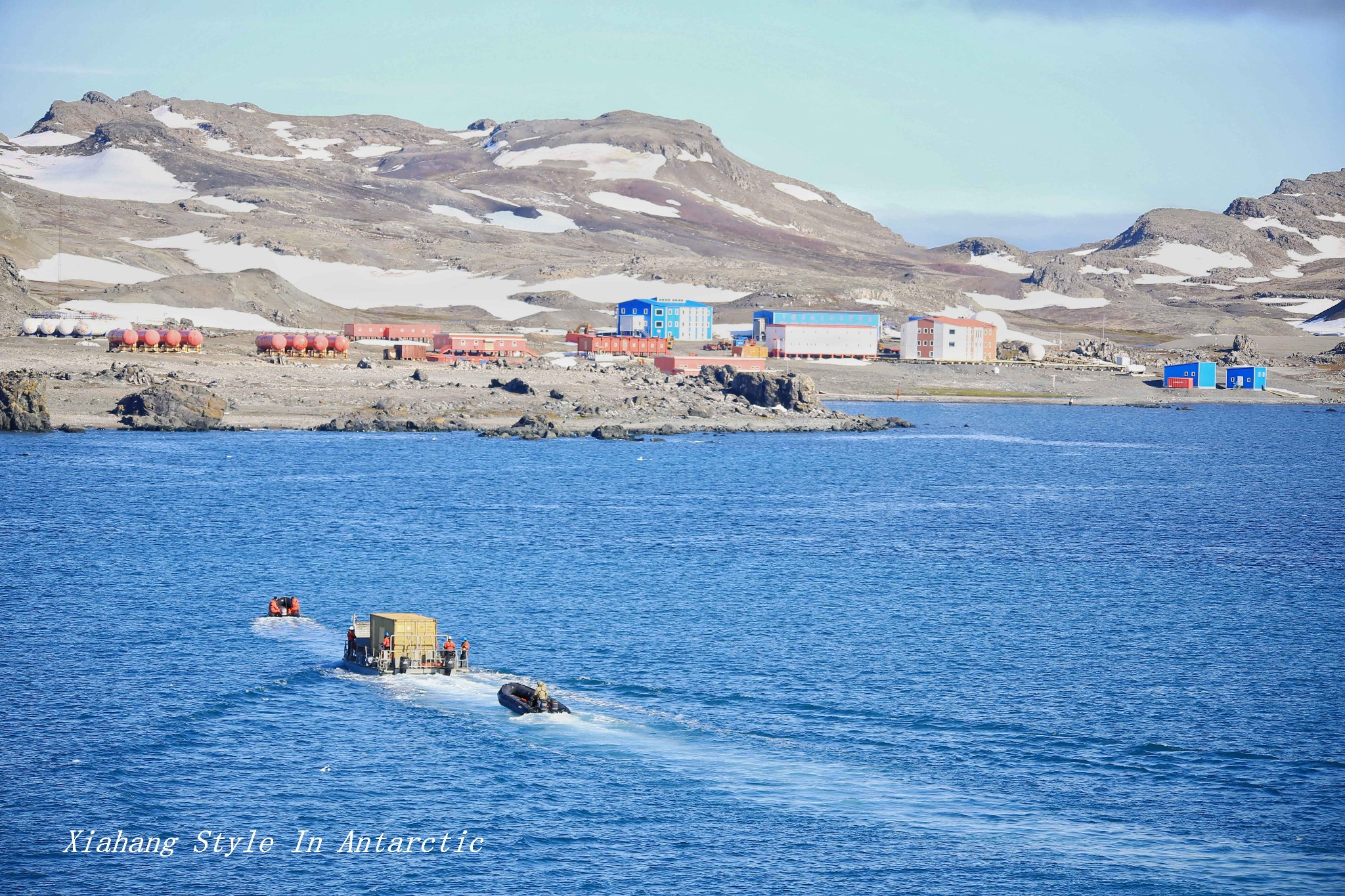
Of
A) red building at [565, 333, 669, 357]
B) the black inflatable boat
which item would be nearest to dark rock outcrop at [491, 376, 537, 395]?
red building at [565, 333, 669, 357]

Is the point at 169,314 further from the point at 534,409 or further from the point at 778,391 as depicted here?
the point at 778,391

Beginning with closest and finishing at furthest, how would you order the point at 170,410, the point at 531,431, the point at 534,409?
the point at 170,410
the point at 531,431
the point at 534,409

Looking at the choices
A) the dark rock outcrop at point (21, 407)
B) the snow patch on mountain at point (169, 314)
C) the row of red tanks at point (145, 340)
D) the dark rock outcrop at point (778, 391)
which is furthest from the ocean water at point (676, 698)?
the snow patch on mountain at point (169, 314)

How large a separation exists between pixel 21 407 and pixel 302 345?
46.6m

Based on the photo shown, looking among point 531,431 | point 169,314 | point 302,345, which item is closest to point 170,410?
point 531,431

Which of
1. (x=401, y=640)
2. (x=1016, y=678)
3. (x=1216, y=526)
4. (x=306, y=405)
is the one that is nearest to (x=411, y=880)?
(x=401, y=640)

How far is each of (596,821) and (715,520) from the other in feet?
158

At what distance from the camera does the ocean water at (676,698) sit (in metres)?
30.8

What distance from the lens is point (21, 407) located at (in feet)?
372

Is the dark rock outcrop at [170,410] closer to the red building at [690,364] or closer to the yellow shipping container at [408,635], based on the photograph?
the red building at [690,364]

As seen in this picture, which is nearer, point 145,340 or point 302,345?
point 145,340

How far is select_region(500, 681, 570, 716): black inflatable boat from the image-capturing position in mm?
39125

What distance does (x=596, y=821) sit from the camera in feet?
107

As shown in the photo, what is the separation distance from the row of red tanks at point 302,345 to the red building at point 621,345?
33249mm
